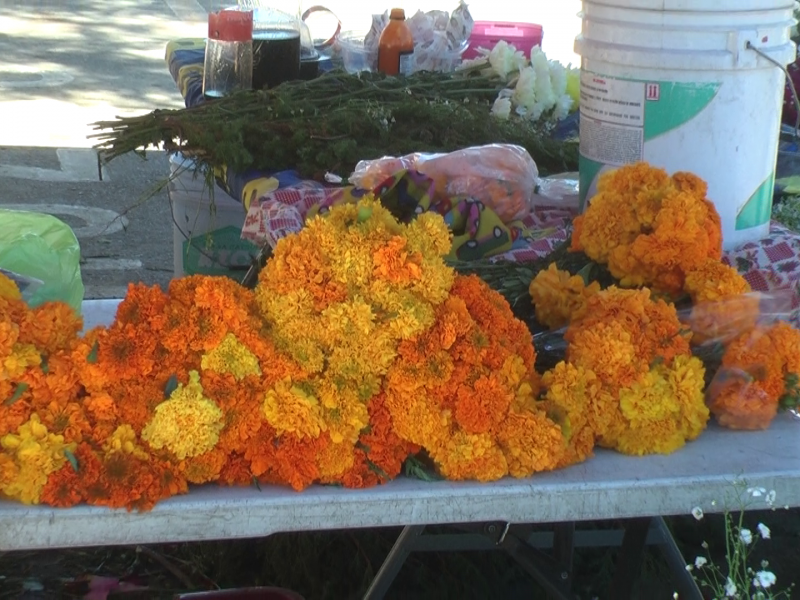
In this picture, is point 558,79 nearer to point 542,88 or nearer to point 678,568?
point 542,88

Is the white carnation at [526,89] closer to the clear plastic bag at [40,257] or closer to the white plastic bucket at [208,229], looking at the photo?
the white plastic bucket at [208,229]

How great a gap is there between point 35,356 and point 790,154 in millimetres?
2225

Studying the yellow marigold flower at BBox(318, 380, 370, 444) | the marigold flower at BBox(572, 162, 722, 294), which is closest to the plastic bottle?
the marigold flower at BBox(572, 162, 722, 294)

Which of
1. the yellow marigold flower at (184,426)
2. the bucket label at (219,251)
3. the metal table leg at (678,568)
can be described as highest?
the yellow marigold flower at (184,426)

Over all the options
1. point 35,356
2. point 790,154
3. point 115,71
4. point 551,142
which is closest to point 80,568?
point 35,356

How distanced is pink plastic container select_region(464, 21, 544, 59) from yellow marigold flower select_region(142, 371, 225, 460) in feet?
8.05

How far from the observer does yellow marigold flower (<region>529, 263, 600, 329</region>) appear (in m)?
1.75

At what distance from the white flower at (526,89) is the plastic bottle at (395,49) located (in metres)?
0.41

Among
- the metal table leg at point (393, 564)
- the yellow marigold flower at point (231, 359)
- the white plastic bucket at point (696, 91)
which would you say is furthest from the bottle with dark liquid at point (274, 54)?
the yellow marigold flower at point (231, 359)

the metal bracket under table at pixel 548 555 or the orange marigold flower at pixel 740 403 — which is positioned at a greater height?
the orange marigold flower at pixel 740 403

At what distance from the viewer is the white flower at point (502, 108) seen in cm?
291

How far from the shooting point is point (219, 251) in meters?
3.06

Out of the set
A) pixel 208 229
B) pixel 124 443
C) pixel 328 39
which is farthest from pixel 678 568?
pixel 328 39

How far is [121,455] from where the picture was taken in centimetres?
141
